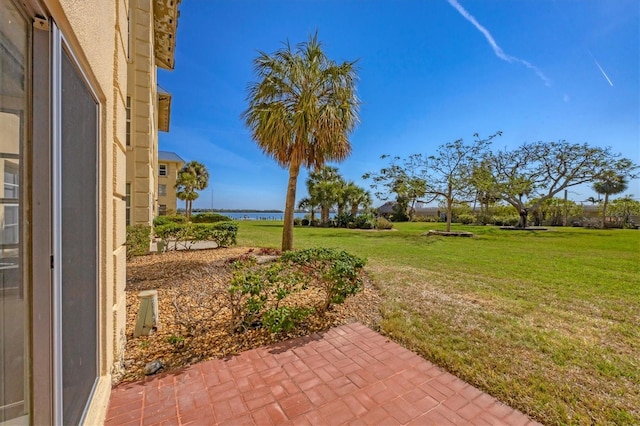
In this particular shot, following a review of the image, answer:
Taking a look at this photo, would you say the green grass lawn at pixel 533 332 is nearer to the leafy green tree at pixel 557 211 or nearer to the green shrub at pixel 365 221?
the green shrub at pixel 365 221

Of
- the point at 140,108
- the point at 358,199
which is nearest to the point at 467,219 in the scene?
the point at 358,199

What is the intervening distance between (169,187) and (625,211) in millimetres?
Answer: 56076

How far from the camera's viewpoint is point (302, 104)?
8.03 metres

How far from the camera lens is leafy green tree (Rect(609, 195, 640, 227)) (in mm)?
33191

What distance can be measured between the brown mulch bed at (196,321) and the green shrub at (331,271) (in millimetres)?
482

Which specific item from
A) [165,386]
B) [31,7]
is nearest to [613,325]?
[165,386]

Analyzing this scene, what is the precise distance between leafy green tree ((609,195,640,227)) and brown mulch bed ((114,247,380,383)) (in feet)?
150

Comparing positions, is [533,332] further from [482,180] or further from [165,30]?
[482,180]

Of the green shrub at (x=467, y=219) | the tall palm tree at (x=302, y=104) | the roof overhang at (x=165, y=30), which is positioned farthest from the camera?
the green shrub at (x=467, y=219)

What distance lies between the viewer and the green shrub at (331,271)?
3.91 meters

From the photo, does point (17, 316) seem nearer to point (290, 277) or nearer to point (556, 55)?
point (290, 277)

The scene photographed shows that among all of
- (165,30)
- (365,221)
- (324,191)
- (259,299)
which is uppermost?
(165,30)

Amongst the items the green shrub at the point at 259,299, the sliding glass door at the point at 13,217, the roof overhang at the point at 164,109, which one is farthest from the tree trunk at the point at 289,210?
the roof overhang at the point at 164,109

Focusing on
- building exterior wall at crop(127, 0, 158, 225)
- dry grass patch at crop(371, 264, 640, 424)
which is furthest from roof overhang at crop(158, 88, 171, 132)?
dry grass patch at crop(371, 264, 640, 424)
